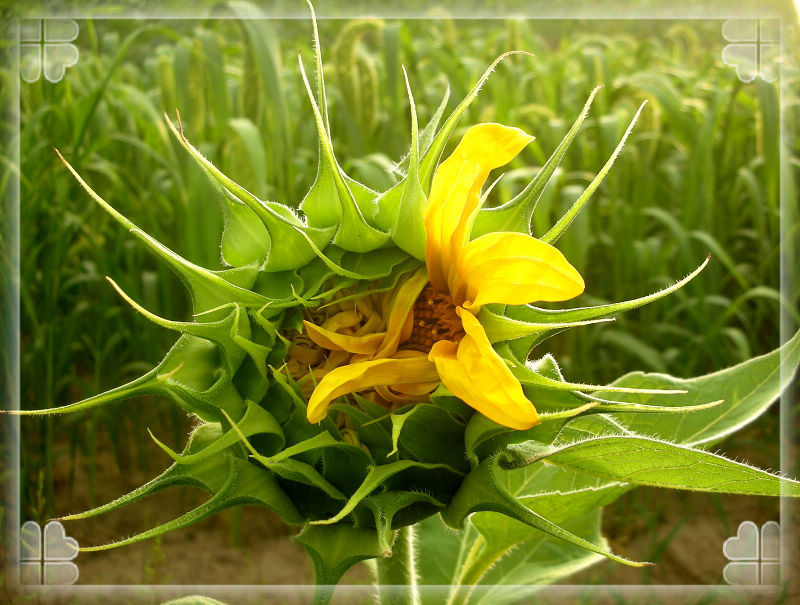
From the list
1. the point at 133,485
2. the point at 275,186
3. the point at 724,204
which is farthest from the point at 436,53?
the point at 133,485

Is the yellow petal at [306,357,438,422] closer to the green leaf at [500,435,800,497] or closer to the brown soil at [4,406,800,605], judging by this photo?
the green leaf at [500,435,800,497]

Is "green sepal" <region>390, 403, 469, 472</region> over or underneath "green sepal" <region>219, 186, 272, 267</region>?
underneath

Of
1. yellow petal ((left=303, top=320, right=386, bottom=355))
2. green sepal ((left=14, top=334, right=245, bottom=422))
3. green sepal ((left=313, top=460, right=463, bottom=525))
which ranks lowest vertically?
green sepal ((left=313, top=460, right=463, bottom=525))

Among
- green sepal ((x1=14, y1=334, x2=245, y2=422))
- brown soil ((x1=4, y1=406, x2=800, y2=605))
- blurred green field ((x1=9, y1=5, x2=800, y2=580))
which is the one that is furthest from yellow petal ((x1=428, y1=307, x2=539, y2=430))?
brown soil ((x1=4, y1=406, x2=800, y2=605))

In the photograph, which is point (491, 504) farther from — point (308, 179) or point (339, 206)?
point (308, 179)

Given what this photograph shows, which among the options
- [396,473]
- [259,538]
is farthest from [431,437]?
[259,538]

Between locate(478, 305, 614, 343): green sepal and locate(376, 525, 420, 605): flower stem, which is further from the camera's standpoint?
locate(376, 525, 420, 605): flower stem

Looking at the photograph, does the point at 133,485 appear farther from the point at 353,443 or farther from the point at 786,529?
the point at 353,443
